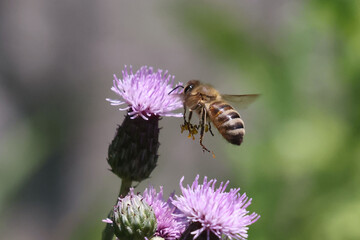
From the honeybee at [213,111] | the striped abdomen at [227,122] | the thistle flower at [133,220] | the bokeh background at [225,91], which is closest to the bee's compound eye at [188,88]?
the honeybee at [213,111]

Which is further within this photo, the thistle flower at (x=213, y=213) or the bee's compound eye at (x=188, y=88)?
the bee's compound eye at (x=188, y=88)

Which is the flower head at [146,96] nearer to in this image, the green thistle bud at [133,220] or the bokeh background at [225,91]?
the green thistle bud at [133,220]

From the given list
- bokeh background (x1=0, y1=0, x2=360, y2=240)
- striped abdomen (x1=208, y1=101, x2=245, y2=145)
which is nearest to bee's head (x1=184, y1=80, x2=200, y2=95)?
striped abdomen (x1=208, y1=101, x2=245, y2=145)

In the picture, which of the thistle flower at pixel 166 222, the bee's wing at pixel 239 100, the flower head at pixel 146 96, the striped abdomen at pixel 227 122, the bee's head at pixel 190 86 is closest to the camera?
the thistle flower at pixel 166 222

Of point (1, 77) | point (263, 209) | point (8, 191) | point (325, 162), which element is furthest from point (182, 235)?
point (1, 77)

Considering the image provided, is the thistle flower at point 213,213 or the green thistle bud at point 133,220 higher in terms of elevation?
the thistle flower at point 213,213

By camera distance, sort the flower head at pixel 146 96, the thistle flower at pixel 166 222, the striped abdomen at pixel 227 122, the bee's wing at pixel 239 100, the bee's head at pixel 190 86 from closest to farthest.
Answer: the thistle flower at pixel 166 222, the striped abdomen at pixel 227 122, the flower head at pixel 146 96, the bee's head at pixel 190 86, the bee's wing at pixel 239 100

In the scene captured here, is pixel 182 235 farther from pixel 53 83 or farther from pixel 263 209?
pixel 53 83
